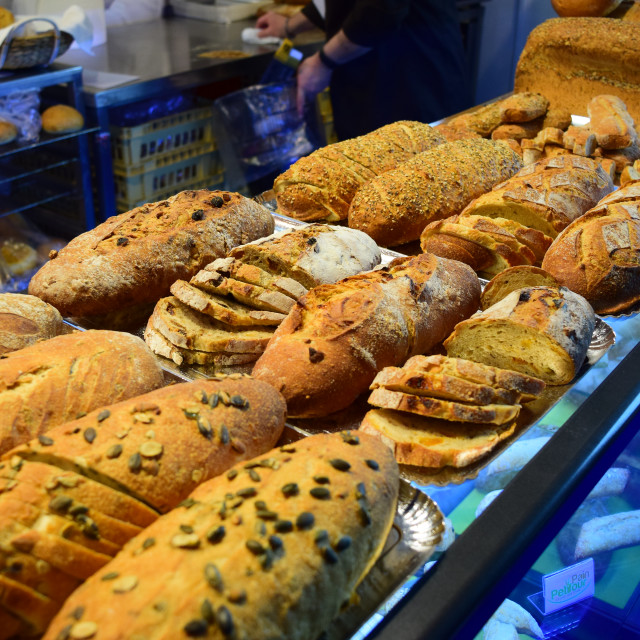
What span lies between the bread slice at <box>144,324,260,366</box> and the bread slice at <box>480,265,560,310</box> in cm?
83

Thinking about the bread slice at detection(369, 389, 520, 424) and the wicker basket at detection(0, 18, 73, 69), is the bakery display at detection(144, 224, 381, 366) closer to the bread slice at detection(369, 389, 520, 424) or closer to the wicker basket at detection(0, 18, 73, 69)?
the bread slice at detection(369, 389, 520, 424)

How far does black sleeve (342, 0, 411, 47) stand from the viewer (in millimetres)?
4840

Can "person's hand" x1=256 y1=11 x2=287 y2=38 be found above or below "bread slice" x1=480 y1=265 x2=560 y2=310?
above

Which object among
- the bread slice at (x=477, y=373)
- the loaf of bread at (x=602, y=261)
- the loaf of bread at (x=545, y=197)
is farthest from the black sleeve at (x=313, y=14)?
the bread slice at (x=477, y=373)

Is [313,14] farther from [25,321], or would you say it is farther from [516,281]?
[25,321]

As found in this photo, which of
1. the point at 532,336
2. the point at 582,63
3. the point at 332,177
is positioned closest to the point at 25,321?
the point at 532,336

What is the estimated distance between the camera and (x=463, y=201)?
2988 mm

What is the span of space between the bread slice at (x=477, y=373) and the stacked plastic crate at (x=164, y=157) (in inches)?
158

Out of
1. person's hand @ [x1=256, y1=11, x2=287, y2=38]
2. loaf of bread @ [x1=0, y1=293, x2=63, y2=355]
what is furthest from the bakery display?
person's hand @ [x1=256, y1=11, x2=287, y2=38]

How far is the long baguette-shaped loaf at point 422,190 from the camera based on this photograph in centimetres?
282

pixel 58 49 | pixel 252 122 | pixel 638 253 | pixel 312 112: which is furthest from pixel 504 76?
pixel 638 253

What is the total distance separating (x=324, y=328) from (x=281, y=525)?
32.5 inches

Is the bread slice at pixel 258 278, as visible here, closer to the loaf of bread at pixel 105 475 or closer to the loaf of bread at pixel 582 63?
the loaf of bread at pixel 105 475

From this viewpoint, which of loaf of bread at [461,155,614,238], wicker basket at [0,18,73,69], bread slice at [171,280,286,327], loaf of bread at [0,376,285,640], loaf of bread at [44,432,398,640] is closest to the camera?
loaf of bread at [44,432,398,640]
